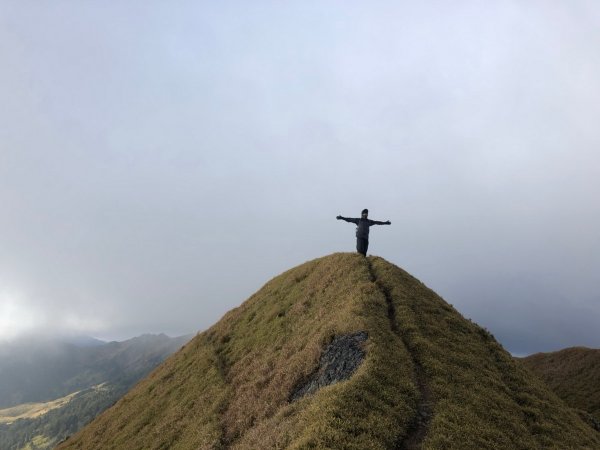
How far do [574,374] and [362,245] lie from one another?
172ft

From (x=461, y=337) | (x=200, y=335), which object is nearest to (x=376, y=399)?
(x=461, y=337)

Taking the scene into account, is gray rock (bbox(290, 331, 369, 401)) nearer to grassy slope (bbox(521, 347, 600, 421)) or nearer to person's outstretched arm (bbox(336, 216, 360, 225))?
person's outstretched arm (bbox(336, 216, 360, 225))

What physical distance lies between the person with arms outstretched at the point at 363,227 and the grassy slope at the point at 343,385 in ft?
3.82

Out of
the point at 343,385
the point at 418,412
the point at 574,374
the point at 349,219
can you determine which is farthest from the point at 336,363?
the point at 574,374

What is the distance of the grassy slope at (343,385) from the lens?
1780cm

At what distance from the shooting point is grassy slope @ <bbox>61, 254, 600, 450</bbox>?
17797 mm

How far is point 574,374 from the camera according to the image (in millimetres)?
66750

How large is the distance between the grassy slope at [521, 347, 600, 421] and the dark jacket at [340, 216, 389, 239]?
4195 centimetres

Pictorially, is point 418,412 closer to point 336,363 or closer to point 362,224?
point 336,363

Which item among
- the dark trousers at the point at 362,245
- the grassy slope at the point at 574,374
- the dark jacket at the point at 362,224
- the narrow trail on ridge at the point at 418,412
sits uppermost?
the dark jacket at the point at 362,224

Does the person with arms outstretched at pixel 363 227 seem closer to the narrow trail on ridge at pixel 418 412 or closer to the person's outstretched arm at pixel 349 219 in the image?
the person's outstretched arm at pixel 349 219

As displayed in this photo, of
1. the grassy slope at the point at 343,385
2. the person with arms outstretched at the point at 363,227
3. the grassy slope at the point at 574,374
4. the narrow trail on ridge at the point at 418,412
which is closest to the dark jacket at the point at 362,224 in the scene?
the person with arms outstretched at the point at 363,227

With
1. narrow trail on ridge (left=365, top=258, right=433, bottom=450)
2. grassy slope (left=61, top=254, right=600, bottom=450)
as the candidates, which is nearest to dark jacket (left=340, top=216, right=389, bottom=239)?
grassy slope (left=61, top=254, right=600, bottom=450)

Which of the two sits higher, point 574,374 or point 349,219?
point 349,219
